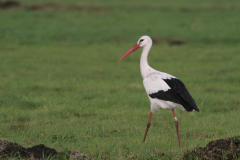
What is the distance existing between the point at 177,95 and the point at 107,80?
4.96m

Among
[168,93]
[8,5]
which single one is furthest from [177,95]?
[8,5]

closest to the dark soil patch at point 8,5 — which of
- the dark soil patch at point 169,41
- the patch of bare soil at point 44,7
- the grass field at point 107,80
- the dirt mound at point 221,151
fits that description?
the patch of bare soil at point 44,7

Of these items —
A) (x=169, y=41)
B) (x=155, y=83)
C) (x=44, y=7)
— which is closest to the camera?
(x=155, y=83)

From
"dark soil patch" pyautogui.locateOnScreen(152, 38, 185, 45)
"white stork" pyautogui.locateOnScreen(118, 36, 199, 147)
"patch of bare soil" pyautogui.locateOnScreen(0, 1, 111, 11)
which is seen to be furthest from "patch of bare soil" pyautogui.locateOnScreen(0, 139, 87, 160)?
"patch of bare soil" pyautogui.locateOnScreen(0, 1, 111, 11)

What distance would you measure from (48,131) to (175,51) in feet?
31.5

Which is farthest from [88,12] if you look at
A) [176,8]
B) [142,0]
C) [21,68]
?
[21,68]

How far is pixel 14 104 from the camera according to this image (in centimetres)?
777

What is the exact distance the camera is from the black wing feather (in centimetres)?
581

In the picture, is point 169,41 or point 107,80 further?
point 169,41

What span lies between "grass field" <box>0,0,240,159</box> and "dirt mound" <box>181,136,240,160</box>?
1.13 ft

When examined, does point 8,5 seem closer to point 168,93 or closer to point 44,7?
point 44,7

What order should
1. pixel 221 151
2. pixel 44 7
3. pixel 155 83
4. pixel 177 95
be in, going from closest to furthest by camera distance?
pixel 221 151 → pixel 177 95 → pixel 155 83 → pixel 44 7

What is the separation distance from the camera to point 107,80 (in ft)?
35.1

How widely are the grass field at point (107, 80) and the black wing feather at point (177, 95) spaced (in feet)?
1.99
